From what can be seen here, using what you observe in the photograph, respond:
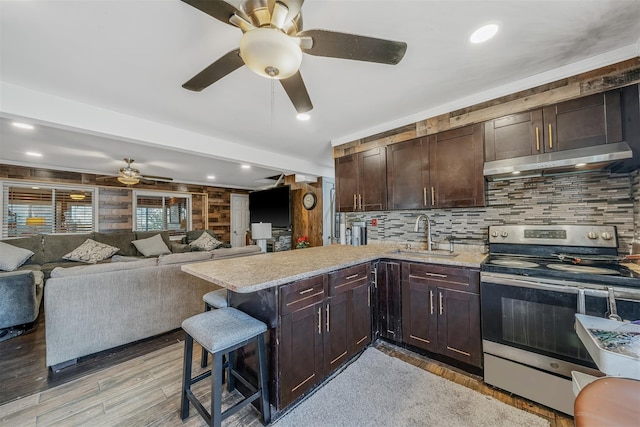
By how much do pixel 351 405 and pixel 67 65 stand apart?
3236 millimetres

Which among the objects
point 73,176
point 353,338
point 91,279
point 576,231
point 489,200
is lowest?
point 353,338

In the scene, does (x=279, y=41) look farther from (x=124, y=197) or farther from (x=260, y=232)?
(x=124, y=197)

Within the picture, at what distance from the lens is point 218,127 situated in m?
3.10

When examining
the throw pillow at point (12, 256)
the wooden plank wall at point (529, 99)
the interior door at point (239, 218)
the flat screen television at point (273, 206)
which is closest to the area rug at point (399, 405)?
the wooden plank wall at point (529, 99)

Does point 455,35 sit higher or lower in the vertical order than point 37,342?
higher

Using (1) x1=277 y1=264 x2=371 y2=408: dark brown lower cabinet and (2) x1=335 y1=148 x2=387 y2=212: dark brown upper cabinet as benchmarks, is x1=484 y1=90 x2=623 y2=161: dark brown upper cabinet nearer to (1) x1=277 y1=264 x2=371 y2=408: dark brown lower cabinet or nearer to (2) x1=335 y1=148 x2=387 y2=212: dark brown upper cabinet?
(2) x1=335 y1=148 x2=387 y2=212: dark brown upper cabinet

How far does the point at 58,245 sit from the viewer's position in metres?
4.73

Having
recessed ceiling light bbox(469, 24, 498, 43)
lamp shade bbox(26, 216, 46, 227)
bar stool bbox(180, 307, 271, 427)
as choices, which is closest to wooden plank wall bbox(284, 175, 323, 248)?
bar stool bbox(180, 307, 271, 427)

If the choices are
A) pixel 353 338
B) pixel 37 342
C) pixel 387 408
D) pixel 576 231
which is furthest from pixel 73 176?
pixel 576 231

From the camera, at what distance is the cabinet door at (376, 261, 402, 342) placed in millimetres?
2447

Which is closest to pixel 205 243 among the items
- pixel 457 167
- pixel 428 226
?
pixel 428 226

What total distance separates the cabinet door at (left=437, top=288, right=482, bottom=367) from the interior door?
7.01m

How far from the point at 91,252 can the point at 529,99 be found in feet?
23.4

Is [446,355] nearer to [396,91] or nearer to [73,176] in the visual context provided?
[396,91]
